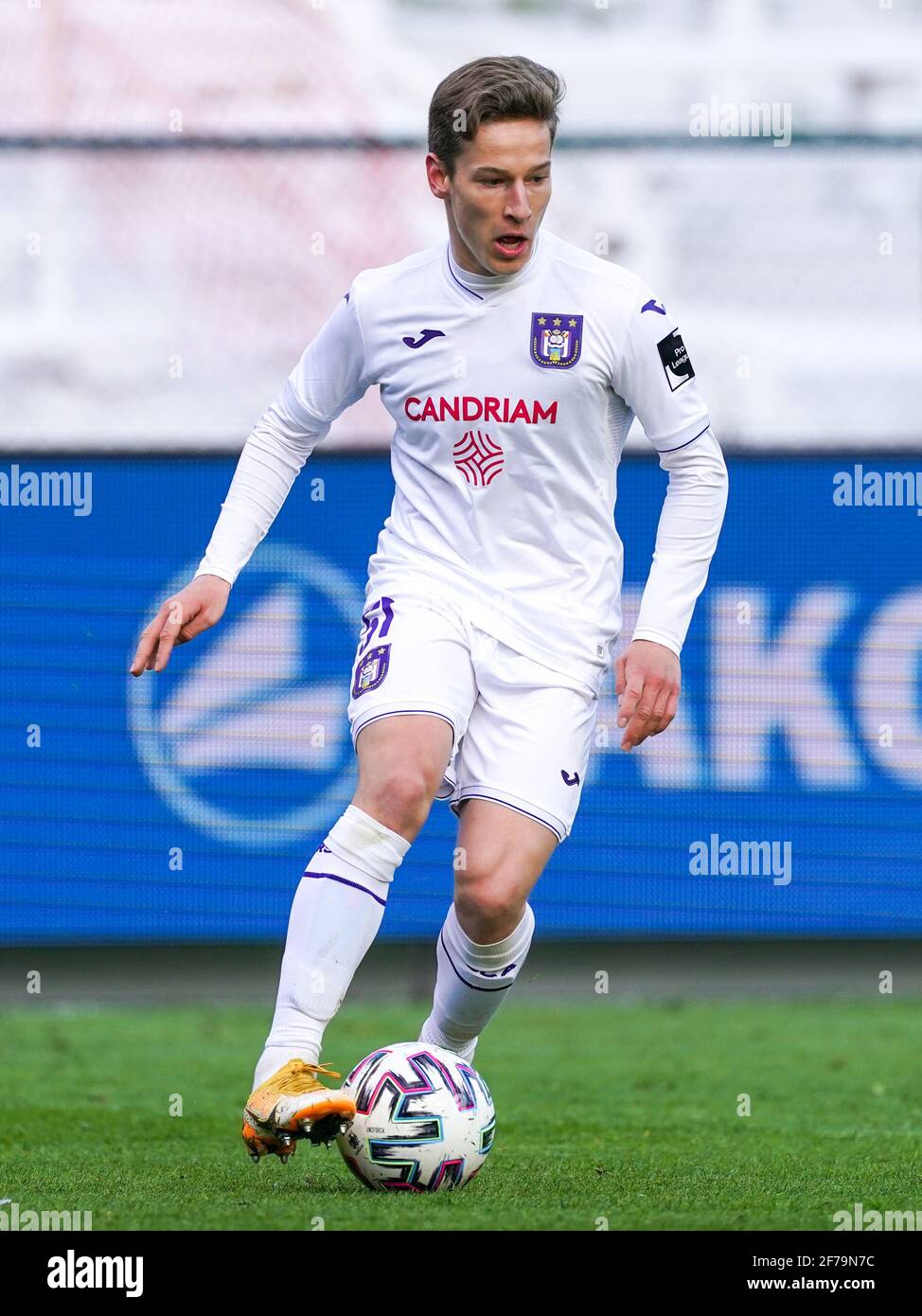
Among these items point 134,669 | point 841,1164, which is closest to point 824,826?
point 841,1164

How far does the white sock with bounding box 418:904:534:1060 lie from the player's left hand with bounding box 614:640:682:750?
558mm

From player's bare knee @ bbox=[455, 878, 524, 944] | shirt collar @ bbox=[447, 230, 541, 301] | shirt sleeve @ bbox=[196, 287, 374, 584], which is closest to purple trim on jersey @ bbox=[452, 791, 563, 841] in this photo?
player's bare knee @ bbox=[455, 878, 524, 944]

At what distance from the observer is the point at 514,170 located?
4.12m

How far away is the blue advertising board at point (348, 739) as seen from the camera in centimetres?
795

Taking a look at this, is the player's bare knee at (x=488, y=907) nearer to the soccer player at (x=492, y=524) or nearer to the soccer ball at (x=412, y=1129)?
the soccer player at (x=492, y=524)

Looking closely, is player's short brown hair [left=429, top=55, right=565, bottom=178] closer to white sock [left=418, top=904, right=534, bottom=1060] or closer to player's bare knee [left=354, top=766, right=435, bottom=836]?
player's bare knee [left=354, top=766, right=435, bottom=836]

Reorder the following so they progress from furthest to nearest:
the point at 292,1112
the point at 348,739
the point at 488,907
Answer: the point at 348,739 < the point at 488,907 < the point at 292,1112

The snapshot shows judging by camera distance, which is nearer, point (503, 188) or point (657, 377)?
point (503, 188)

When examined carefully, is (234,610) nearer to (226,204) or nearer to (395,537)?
(226,204)

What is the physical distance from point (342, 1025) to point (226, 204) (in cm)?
442

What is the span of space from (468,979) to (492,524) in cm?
99

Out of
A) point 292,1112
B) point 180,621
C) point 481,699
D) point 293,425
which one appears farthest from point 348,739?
point 292,1112

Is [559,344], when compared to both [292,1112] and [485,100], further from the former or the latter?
[292,1112]

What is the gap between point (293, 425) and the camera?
15.0 ft
